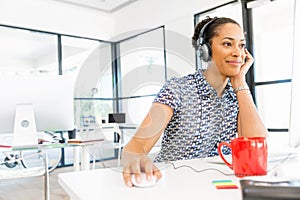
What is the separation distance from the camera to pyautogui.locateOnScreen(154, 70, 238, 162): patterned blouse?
41.2 inches

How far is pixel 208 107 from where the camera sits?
3.59ft

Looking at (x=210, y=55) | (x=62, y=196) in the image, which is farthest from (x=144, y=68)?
(x=62, y=196)

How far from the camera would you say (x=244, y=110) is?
3.67ft

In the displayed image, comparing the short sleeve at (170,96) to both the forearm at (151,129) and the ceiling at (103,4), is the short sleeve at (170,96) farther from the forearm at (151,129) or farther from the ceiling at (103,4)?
the ceiling at (103,4)

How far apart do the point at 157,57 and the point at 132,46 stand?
0.16m

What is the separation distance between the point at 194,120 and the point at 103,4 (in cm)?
444

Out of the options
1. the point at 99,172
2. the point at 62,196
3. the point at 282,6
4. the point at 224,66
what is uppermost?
the point at 282,6

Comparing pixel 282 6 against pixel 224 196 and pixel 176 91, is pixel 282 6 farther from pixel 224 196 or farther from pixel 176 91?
pixel 224 196

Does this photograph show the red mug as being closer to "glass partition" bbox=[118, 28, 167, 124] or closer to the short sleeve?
the short sleeve

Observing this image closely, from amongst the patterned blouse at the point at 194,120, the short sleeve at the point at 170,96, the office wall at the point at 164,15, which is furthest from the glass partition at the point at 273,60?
the short sleeve at the point at 170,96

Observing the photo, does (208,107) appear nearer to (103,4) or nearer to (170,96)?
(170,96)

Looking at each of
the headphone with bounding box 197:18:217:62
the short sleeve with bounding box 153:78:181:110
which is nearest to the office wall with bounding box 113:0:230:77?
the headphone with bounding box 197:18:217:62

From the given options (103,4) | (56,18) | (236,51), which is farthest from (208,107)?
(103,4)

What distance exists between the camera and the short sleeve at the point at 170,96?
1004 mm
